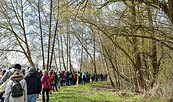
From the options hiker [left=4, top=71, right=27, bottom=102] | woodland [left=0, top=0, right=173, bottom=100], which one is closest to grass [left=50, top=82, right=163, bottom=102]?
woodland [left=0, top=0, right=173, bottom=100]

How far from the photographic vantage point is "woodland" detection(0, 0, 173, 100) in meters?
14.2

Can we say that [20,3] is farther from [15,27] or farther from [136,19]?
[136,19]

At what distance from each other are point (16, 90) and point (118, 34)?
8.38 m

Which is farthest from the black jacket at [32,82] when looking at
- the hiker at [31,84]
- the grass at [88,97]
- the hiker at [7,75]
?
the grass at [88,97]

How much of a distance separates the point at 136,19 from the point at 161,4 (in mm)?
3962

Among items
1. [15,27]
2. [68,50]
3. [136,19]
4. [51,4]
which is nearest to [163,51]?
[136,19]

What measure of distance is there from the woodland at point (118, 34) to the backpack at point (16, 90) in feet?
17.3

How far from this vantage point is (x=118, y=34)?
15383 mm

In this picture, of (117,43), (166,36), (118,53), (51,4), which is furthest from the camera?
(118,53)

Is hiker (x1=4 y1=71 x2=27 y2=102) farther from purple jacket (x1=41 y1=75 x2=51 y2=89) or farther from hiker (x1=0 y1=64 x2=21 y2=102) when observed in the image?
purple jacket (x1=41 y1=75 x2=51 y2=89)

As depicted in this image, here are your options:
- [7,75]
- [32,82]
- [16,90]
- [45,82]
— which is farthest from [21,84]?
[45,82]

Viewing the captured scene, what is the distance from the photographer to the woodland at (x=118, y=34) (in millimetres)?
14242

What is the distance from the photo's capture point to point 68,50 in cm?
4756

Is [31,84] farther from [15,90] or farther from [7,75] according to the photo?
[15,90]
